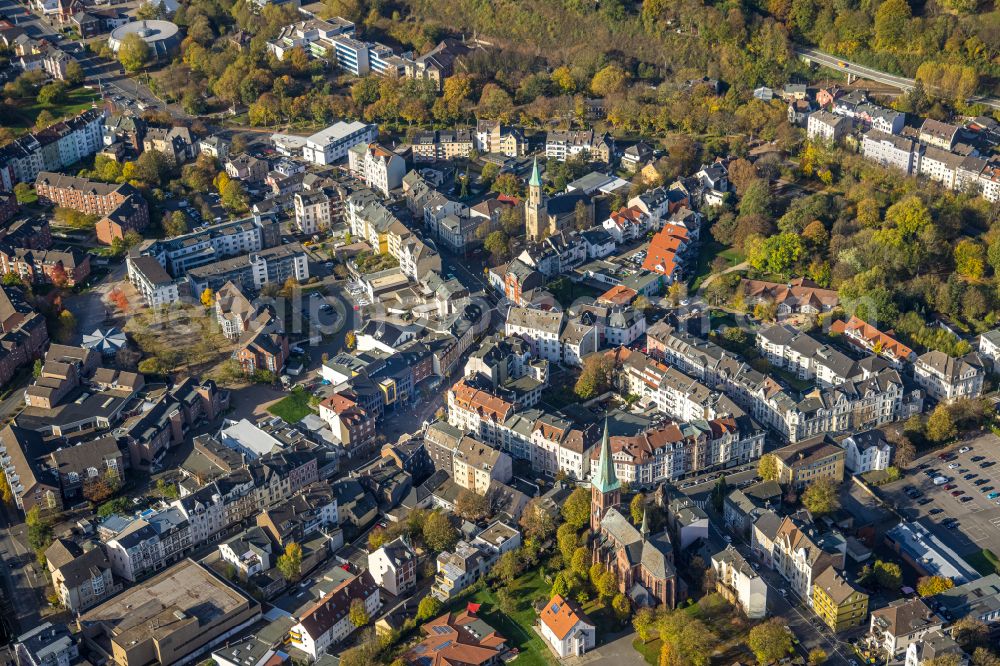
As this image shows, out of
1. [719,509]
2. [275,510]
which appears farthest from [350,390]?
[719,509]

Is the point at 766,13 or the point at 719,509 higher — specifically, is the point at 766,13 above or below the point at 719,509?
above

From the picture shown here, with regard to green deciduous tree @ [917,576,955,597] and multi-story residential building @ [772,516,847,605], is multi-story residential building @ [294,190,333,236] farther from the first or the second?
green deciduous tree @ [917,576,955,597]

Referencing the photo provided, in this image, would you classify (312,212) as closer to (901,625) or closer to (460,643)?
(460,643)

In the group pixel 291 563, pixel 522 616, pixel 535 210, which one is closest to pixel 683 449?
pixel 522 616

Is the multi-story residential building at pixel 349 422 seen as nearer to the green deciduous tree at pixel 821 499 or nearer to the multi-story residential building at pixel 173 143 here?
the green deciduous tree at pixel 821 499

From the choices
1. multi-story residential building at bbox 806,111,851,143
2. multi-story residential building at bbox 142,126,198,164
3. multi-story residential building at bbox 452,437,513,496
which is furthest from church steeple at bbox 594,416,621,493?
multi-story residential building at bbox 142,126,198,164

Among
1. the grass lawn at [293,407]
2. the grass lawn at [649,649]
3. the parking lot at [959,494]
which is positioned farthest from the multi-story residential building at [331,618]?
the parking lot at [959,494]

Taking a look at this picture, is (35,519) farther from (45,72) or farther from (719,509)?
(45,72)
